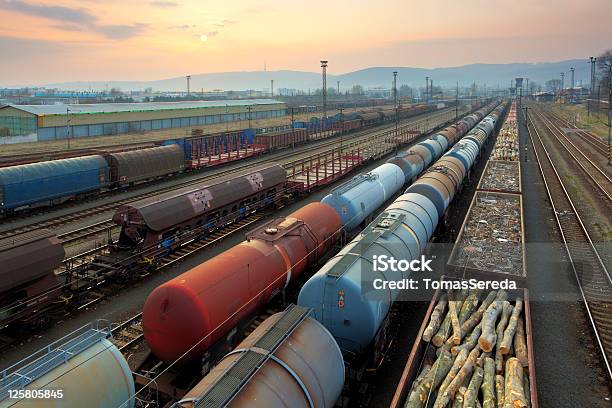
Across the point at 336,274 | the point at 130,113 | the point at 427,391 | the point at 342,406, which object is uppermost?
the point at 130,113

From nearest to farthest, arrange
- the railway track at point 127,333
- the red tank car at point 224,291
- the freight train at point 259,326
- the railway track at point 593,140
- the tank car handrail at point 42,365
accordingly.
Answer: the tank car handrail at point 42,365
the freight train at point 259,326
the red tank car at point 224,291
the railway track at point 127,333
the railway track at point 593,140

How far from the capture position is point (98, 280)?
60.8ft

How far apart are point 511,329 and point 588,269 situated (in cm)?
1124

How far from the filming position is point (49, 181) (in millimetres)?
29422

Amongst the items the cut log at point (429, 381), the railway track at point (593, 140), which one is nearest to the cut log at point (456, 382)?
the cut log at point (429, 381)

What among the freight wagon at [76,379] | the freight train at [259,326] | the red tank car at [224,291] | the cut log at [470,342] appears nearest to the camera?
the freight wagon at [76,379]

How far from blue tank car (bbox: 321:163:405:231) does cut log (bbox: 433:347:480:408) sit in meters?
9.63

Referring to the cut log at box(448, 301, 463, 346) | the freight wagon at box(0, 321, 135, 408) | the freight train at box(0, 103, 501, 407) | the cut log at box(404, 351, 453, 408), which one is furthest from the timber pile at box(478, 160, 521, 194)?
the freight wagon at box(0, 321, 135, 408)

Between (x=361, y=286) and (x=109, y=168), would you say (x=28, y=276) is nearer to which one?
(x=361, y=286)

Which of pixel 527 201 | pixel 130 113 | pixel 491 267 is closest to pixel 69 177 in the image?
pixel 491 267

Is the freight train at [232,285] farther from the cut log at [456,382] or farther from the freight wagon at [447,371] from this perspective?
the cut log at [456,382]

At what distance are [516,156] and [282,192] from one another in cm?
2509

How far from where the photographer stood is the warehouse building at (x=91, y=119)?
69.9 metres

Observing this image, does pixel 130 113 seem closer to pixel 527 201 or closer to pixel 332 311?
pixel 527 201
